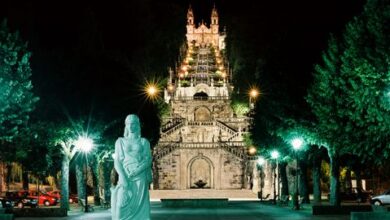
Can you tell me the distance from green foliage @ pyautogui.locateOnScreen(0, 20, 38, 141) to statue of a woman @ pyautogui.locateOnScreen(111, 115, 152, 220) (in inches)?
721

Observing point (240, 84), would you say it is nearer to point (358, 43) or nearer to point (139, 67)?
point (139, 67)

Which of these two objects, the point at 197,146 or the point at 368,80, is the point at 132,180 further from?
the point at 197,146

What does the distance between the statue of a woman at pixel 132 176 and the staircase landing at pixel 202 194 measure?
73824mm

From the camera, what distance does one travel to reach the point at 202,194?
92.2 meters

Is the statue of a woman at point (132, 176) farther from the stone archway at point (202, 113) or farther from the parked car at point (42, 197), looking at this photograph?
the stone archway at point (202, 113)

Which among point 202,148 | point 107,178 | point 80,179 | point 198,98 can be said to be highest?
point 198,98

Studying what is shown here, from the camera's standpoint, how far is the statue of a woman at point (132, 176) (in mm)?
16438

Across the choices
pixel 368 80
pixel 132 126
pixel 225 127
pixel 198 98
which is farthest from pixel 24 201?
pixel 198 98

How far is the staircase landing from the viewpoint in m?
90.7

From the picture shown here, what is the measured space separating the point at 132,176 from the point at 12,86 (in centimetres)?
1977

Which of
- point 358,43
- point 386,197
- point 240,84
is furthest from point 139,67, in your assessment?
point 358,43

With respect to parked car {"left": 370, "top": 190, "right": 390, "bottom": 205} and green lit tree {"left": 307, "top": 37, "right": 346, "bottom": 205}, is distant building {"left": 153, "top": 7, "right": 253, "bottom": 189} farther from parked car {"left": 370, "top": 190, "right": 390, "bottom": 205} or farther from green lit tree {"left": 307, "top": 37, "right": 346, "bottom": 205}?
green lit tree {"left": 307, "top": 37, "right": 346, "bottom": 205}

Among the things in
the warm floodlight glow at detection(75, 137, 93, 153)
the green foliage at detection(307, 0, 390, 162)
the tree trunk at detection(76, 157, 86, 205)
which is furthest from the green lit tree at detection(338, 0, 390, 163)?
the tree trunk at detection(76, 157, 86, 205)

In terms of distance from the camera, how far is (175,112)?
129250mm
